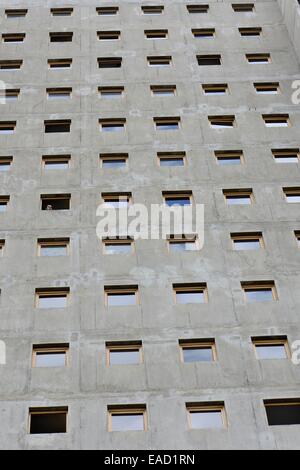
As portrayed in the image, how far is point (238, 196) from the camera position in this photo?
23.2m

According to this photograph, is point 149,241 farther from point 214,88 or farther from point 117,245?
point 214,88

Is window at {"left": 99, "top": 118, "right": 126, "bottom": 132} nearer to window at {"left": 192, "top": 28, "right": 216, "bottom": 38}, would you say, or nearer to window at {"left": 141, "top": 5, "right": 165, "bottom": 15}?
window at {"left": 192, "top": 28, "right": 216, "bottom": 38}

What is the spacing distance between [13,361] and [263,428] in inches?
258

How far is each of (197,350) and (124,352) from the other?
1.95 m

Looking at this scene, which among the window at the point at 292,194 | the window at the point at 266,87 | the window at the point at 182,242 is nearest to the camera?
the window at the point at 182,242

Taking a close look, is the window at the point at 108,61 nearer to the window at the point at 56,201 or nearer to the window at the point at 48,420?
the window at the point at 56,201

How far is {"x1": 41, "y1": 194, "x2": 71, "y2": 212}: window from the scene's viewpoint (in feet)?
75.1

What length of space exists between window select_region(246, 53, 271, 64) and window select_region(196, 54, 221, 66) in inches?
46.5

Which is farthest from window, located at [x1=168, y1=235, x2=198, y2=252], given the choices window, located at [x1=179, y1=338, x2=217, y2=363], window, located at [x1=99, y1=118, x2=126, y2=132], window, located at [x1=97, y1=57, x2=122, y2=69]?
window, located at [x1=97, y1=57, x2=122, y2=69]

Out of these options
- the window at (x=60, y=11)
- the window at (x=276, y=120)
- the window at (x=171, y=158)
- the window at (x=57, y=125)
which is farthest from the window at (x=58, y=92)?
the window at (x=276, y=120)

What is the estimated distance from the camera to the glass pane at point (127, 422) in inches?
696

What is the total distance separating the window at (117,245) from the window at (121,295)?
1391 millimetres

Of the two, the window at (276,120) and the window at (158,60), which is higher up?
the window at (158,60)

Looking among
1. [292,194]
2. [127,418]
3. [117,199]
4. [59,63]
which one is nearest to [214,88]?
[292,194]
